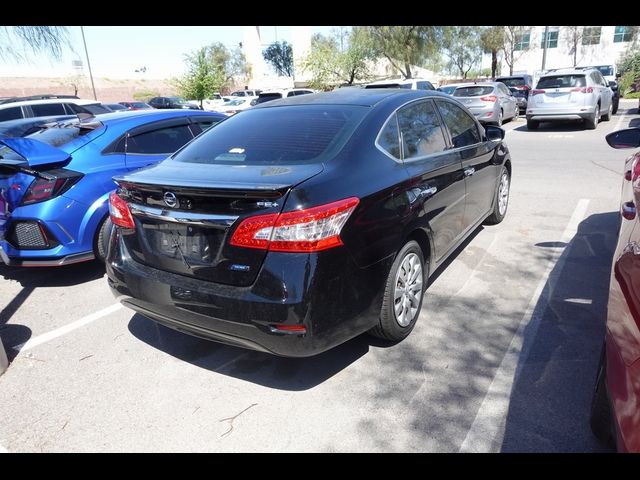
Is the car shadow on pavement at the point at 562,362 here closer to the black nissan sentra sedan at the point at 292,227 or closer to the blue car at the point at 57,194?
the black nissan sentra sedan at the point at 292,227

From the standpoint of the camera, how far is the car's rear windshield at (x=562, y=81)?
13656 millimetres

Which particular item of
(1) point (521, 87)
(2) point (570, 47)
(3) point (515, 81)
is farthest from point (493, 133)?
(2) point (570, 47)

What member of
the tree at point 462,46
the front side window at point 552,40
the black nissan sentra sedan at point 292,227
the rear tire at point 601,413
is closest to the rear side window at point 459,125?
the black nissan sentra sedan at point 292,227

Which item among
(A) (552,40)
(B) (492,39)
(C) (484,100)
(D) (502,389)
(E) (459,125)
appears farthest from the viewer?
(A) (552,40)

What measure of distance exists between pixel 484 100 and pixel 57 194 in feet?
43.8

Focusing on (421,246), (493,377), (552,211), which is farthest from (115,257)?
(552,211)

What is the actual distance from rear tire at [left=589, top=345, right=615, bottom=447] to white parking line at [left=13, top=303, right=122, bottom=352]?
3574 mm

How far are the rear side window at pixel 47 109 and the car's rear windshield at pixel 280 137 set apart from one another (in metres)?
11.8

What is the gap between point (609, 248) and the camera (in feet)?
15.8

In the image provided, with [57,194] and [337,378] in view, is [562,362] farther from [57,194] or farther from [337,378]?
[57,194]

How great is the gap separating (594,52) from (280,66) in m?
44.0

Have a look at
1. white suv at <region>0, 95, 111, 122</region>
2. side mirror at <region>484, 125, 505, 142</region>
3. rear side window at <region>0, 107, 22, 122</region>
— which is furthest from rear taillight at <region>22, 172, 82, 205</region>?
rear side window at <region>0, 107, 22, 122</region>

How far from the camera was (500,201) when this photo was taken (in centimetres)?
564

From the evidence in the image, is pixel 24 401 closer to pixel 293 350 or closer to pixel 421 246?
pixel 293 350
